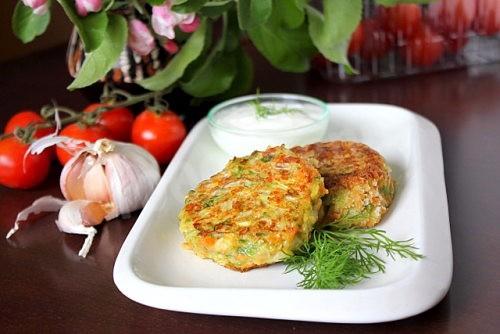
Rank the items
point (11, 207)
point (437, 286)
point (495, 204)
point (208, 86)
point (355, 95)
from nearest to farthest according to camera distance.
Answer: point (437, 286)
point (495, 204)
point (11, 207)
point (208, 86)
point (355, 95)

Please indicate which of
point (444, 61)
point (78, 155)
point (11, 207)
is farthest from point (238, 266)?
point (444, 61)

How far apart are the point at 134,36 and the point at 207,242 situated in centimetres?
54

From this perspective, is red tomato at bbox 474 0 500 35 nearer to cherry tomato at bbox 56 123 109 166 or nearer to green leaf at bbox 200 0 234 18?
green leaf at bbox 200 0 234 18

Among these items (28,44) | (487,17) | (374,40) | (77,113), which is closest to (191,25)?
(77,113)

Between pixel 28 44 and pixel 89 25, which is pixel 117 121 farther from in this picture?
pixel 28 44

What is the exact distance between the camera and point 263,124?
52.3 inches

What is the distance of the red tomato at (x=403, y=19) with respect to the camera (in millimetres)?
1624

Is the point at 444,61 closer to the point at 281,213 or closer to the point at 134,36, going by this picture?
the point at 134,36

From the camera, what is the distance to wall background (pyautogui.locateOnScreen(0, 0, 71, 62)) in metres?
2.23

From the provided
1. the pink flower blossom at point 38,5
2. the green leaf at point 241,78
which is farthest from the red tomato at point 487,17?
the pink flower blossom at point 38,5

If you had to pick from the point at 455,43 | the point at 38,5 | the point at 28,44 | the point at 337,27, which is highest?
the point at 38,5

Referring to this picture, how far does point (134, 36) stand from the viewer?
137 cm

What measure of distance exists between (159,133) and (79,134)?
14 cm

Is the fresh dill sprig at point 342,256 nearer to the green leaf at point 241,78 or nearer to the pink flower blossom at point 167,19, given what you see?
the pink flower blossom at point 167,19
